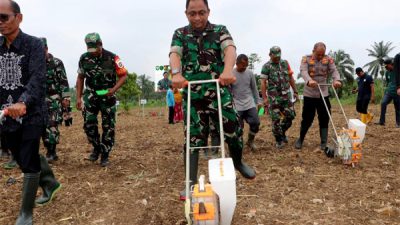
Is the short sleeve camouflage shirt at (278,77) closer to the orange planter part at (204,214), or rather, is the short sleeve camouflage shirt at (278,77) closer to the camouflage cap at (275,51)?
the camouflage cap at (275,51)

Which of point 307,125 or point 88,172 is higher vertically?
point 307,125

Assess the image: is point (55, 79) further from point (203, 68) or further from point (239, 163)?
point (239, 163)

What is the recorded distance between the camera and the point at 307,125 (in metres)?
7.61

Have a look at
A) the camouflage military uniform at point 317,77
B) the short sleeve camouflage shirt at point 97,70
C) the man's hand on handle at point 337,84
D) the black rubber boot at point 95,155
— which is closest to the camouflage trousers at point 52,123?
the black rubber boot at point 95,155

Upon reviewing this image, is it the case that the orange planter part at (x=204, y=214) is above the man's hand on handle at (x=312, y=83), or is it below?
below

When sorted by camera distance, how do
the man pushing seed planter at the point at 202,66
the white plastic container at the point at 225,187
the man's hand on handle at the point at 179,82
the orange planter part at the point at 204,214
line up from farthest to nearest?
the man pushing seed planter at the point at 202,66, the man's hand on handle at the point at 179,82, the white plastic container at the point at 225,187, the orange planter part at the point at 204,214

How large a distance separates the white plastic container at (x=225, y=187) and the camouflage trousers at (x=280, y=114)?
5124mm

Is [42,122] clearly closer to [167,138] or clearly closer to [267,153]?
[267,153]

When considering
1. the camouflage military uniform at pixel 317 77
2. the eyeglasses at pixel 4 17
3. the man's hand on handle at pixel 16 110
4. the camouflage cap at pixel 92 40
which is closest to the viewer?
the man's hand on handle at pixel 16 110

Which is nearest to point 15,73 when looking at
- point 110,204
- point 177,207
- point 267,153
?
point 110,204

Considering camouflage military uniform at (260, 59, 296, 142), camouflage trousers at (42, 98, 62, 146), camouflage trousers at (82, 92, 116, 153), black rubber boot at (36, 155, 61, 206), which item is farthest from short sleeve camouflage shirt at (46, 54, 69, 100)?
camouflage military uniform at (260, 59, 296, 142)

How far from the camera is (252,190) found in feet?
15.8

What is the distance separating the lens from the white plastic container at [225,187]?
298 cm

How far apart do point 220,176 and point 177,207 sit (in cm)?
136
